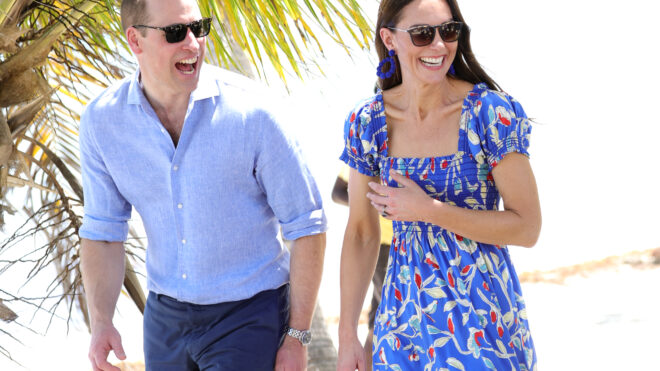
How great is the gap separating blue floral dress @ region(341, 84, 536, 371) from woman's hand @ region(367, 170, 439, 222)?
0.07m

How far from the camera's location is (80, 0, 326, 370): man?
238cm

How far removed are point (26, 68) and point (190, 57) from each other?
1.39 metres

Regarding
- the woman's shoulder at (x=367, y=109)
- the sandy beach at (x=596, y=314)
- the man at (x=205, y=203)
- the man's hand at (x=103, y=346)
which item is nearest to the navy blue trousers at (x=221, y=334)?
the man at (x=205, y=203)

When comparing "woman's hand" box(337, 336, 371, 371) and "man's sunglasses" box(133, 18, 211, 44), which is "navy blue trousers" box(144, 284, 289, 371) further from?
"man's sunglasses" box(133, 18, 211, 44)

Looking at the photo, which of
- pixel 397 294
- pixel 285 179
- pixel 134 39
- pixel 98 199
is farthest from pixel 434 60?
pixel 98 199

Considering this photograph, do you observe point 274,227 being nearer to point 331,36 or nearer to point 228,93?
point 228,93

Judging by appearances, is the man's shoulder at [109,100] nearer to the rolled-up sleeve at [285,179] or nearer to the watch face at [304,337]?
the rolled-up sleeve at [285,179]

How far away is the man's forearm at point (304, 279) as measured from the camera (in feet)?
7.83

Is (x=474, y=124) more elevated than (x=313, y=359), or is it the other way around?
(x=474, y=124)

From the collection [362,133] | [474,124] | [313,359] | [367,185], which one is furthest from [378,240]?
[313,359]

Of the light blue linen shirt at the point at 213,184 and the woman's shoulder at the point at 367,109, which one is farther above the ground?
the woman's shoulder at the point at 367,109

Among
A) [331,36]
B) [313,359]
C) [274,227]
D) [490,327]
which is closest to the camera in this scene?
[490,327]

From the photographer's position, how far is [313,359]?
17.2 ft

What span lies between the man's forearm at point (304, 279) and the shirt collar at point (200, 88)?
51cm
